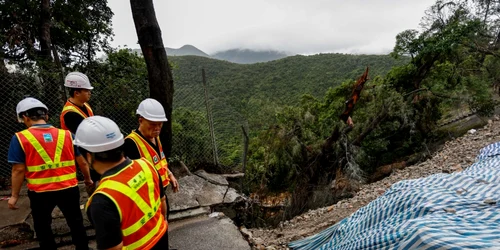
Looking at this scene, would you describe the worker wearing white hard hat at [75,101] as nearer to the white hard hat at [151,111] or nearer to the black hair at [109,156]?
the white hard hat at [151,111]

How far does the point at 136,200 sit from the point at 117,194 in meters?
0.12

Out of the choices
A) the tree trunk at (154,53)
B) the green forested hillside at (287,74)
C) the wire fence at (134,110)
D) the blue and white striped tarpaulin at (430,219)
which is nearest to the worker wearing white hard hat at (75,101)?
the tree trunk at (154,53)

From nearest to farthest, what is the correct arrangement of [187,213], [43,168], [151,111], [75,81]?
[151,111] → [43,168] → [75,81] → [187,213]

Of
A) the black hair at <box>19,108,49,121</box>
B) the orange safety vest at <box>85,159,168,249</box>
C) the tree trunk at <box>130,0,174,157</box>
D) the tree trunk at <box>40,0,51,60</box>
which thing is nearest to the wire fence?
the tree trunk at <box>130,0,174,157</box>

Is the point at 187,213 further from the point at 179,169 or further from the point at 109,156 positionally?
the point at 109,156

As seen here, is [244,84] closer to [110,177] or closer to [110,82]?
[110,82]

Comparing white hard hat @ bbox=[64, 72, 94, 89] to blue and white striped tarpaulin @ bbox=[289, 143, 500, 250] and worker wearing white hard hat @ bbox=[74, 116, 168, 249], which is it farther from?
blue and white striped tarpaulin @ bbox=[289, 143, 500, 250]

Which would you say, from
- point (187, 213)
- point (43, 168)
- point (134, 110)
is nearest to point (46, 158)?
point (43, 168)

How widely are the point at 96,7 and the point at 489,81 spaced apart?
51.4 ft

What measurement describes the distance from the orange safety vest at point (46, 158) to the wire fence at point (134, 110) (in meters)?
2.43

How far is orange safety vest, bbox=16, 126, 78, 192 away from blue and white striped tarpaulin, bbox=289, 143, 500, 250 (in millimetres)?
2419

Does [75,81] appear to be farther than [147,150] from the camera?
Yes

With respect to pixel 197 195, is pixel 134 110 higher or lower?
higher

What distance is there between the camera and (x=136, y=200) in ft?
4.72
